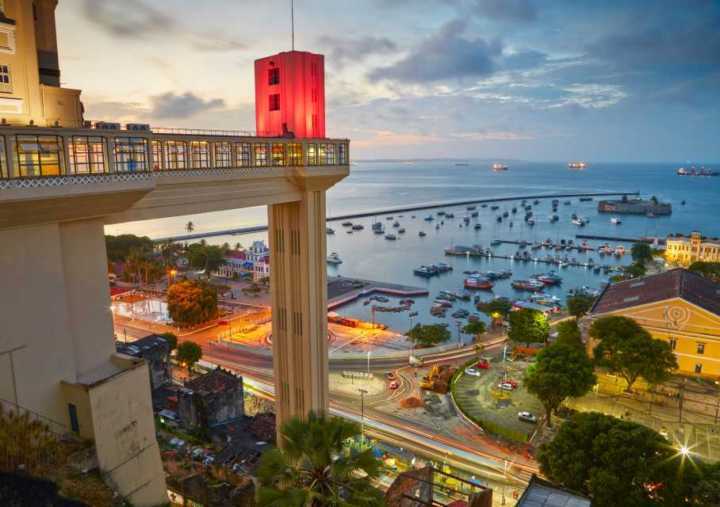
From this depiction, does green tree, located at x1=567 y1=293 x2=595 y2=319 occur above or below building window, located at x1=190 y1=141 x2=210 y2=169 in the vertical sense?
below

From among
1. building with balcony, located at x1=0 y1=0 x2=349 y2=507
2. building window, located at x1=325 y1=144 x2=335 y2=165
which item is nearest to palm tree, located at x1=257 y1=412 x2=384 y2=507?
building with balcony, located at x1=0 y1=0 x2=349 y2=507

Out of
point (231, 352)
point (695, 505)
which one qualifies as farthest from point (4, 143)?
point (231, 352)

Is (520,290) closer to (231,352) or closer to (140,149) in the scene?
(231,352)

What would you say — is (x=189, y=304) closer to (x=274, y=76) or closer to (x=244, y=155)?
(x=274, y=76)

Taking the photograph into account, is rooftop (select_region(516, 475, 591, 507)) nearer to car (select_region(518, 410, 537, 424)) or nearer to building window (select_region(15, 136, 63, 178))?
building window (select_region(15, 136, 63, 178))

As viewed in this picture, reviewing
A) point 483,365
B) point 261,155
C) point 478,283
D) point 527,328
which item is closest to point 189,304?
point 483,365

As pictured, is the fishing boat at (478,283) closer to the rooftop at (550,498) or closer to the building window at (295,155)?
the building window at (295,155)
